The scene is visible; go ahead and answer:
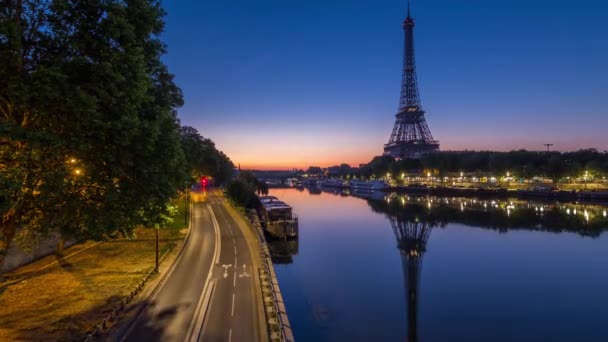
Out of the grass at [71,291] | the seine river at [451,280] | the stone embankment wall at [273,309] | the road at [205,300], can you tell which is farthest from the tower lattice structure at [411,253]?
the grass at [71,291]

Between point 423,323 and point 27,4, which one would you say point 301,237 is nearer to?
point 423,323

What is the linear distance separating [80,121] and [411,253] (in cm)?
4624

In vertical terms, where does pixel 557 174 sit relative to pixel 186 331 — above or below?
above

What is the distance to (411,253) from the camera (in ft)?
166

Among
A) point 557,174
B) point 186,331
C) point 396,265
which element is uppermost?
point 557,174

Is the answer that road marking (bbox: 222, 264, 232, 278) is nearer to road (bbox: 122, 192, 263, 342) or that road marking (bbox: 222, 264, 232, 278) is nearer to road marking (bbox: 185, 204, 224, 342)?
road (bbox: 122, 192, 263, 342)

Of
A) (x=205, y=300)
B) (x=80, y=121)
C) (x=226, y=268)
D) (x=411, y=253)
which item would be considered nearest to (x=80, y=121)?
(x=80, y=121)

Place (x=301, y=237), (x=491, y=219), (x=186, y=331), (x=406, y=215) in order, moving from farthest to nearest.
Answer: (x=406, y=215)
(x=491, y=219)
(x=301, y=237)
(x=186, y=331)

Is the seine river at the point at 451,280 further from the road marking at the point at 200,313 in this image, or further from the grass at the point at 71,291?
the grass at the point at 71,291

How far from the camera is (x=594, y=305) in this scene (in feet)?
97.6

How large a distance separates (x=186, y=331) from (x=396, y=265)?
105ft

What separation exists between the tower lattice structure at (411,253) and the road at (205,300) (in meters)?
12.1

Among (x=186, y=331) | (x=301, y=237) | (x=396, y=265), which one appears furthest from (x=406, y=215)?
(x=186, y=331)

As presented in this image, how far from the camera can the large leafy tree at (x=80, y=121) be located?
12789 mm
